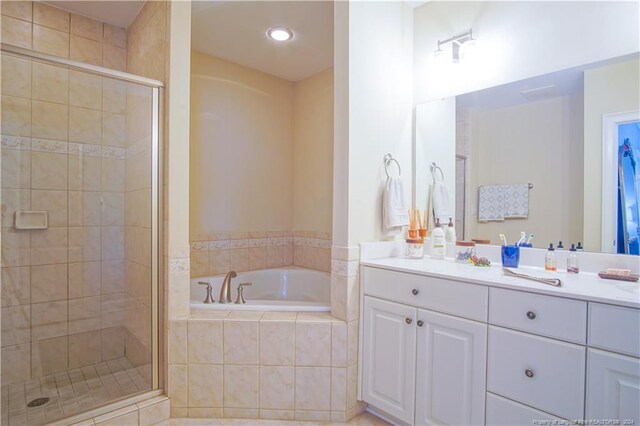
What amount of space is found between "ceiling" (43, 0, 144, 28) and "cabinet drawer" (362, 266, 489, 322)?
2.32 metres

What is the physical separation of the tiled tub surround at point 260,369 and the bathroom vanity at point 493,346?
192mm

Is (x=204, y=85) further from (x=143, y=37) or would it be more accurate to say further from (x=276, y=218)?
(x=276, y=218)

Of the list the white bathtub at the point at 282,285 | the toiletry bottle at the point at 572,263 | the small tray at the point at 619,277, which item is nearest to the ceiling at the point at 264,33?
the white bathtub at the point at 282,285

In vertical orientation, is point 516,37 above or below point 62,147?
above

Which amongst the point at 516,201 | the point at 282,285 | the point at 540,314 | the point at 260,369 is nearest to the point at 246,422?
the point at 260,369

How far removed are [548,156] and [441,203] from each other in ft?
2.06

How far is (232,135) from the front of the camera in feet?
9.93

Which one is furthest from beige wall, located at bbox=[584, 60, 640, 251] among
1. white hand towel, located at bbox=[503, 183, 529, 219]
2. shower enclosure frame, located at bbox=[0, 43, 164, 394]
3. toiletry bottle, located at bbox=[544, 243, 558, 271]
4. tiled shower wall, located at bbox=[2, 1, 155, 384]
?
tiled shower wall, located at bbox=[2, 1, 155, 384]

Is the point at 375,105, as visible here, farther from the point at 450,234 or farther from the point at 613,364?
the point at 613,364

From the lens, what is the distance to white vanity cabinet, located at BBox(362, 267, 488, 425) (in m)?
1.46

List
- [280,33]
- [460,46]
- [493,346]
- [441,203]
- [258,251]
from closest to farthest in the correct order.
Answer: [493,346], [460,46], [441,203], [280,33], [258,251]

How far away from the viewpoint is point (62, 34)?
92.4 inches

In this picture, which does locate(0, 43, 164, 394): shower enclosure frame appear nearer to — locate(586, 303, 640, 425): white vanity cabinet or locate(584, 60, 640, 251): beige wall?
locate(586, 303, 640, 425): white vanity cabinet

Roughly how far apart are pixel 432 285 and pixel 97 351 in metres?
2.21
